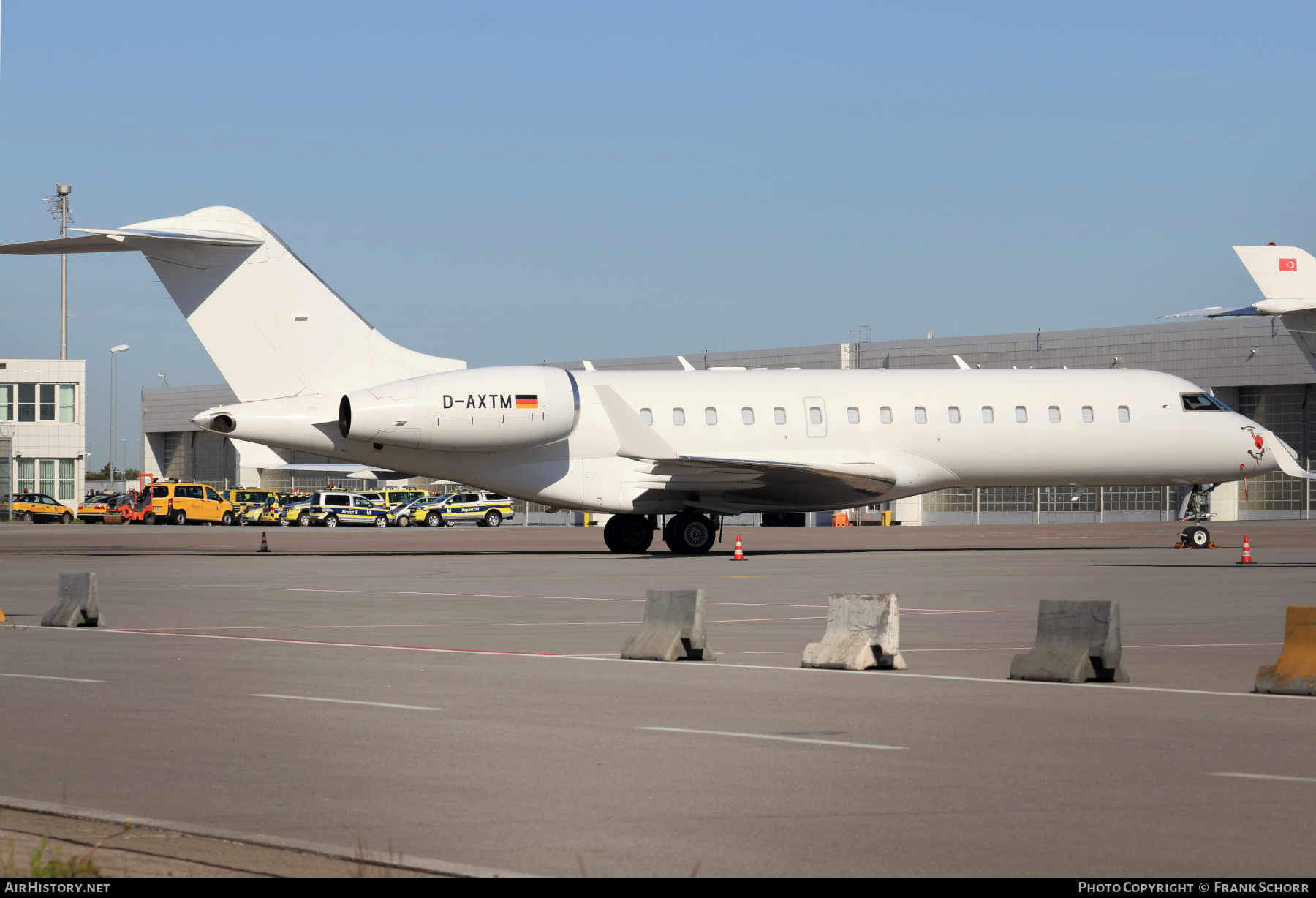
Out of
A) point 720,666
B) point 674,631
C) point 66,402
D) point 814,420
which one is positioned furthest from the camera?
point 66,402

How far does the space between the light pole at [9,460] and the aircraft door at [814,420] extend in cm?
5909

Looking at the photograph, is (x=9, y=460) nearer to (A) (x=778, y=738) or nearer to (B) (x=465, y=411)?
(B) (x=465, y=411)

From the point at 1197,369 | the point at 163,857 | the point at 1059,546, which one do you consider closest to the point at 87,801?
the point at 163,857

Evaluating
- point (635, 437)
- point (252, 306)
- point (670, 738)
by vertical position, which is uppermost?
point (252, 306)

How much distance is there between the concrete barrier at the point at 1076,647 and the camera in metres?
11.8

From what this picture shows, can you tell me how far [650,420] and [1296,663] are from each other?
22.7 metres

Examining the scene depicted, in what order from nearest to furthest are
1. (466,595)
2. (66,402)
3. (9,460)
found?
(466,595) → (9,460) → (66,402)

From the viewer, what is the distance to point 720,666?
13172 mm

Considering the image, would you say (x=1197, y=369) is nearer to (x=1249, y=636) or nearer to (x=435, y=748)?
(x=1249, y=636)

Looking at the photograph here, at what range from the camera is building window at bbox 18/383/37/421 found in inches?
3408

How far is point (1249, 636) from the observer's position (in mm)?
15203

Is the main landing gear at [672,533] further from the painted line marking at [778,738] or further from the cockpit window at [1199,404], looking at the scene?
the painted line marking at [778,738]

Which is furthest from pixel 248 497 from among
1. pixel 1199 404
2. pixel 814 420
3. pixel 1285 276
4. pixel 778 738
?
pixel 778 738

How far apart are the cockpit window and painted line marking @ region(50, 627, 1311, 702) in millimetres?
24137
